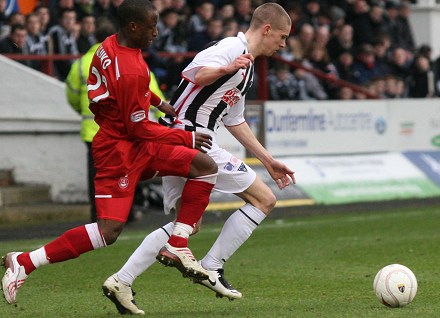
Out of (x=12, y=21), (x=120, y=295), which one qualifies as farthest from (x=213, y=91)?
(x=12, y=21)

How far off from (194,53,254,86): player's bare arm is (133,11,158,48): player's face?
50cm

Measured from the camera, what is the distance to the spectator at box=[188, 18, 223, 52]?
18625 mm

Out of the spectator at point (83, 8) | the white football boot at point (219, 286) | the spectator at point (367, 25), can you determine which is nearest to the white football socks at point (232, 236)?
the white football boot at point (219, 286)

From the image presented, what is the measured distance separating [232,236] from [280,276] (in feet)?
6.25

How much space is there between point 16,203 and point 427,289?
27.3 ft

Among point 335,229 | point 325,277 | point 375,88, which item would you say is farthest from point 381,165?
point 325,277

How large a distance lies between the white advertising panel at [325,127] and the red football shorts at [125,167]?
10.4 metres

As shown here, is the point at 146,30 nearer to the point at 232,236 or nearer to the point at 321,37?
the point at 232,236

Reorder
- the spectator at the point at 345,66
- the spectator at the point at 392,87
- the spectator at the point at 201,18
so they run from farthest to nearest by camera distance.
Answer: the spectator at the point at 345,66 < the spectator at the point at 392,87 < the spectator at the point at 201,18

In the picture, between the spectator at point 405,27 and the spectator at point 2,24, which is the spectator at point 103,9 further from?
the spectator at point 405,27

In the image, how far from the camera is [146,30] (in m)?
7.46

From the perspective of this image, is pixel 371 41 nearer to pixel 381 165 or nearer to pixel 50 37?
pixel 381 165

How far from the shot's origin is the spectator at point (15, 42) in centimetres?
1611

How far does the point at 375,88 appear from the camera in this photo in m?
21.2
